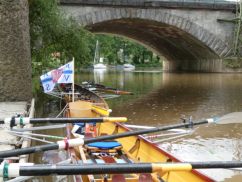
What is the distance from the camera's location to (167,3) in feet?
83.4

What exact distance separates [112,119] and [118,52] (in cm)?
6216

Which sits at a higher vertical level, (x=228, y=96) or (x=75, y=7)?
(x=75, y=7)

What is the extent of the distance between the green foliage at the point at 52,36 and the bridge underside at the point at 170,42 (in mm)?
9929

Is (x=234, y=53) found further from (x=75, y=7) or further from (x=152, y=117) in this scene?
(x=152, y=117)

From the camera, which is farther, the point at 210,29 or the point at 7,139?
the point at 210,29

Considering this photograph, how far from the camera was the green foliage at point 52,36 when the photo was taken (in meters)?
15.1

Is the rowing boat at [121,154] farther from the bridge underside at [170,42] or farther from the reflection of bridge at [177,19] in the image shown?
the bridge underside at [170,42]

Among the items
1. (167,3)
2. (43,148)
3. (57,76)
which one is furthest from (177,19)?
(43,148)

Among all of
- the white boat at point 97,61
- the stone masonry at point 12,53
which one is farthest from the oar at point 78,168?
the white boat at point 97,61

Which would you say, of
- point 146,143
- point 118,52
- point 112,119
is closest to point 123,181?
point 146,143

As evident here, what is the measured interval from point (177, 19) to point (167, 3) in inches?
51.0

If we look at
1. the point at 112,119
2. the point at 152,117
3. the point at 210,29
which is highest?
the point at 210,29

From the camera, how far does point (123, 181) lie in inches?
207

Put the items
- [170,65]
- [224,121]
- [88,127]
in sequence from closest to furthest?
A: 1. [224,121]
2. [88,127]
3. [170,65]
